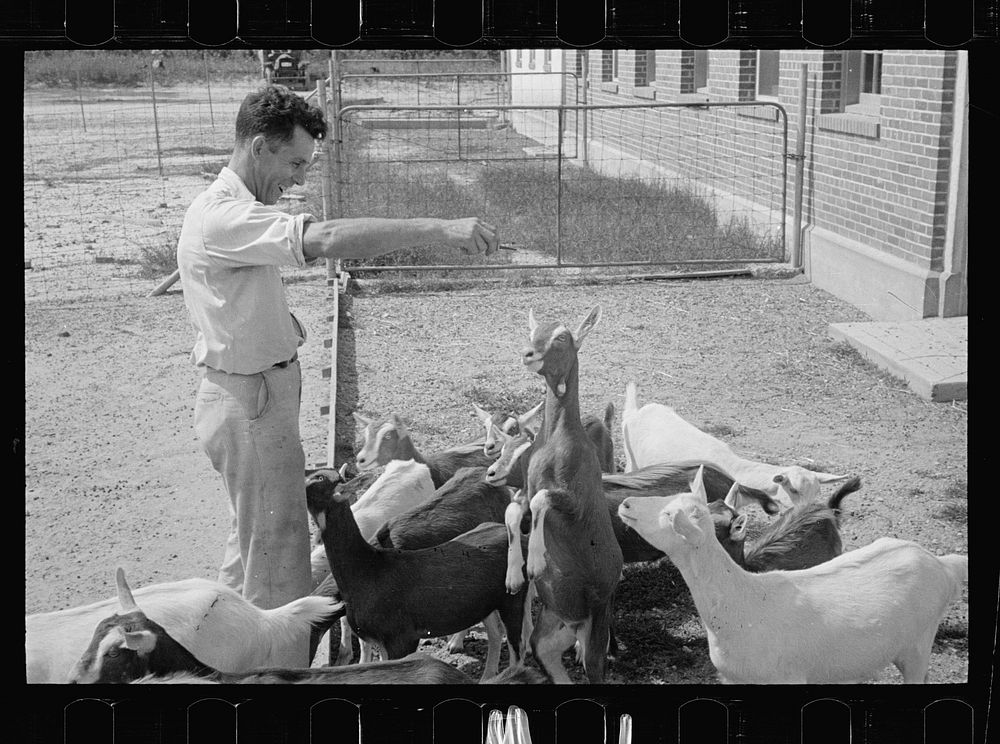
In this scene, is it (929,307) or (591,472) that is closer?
(591,472)

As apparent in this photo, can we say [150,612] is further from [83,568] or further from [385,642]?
[83,568]

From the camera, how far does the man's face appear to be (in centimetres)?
338

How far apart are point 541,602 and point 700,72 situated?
786 cm

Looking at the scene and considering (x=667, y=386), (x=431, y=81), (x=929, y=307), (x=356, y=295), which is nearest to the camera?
(x=667, y=386)

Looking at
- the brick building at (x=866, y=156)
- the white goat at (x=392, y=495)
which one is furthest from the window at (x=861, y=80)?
the white goat at (x=392, y=495)

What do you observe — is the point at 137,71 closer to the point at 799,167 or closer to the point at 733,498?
the point at 799,167

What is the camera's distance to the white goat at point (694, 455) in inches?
165

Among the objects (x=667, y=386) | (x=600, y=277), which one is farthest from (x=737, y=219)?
(x=667, y=386)

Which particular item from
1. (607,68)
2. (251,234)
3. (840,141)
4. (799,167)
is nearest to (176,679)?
(251,234)
